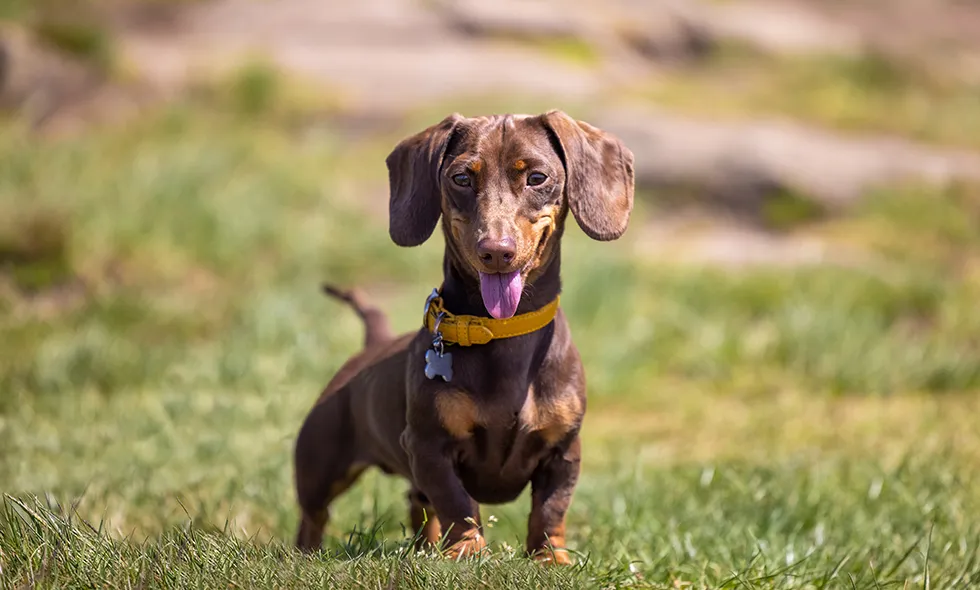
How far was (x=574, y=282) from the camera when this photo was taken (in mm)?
8555

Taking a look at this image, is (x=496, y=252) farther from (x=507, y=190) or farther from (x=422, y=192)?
(x=422, y=192)

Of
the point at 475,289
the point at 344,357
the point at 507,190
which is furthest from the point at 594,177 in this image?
the point at 344,357

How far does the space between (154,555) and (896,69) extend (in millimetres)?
15047

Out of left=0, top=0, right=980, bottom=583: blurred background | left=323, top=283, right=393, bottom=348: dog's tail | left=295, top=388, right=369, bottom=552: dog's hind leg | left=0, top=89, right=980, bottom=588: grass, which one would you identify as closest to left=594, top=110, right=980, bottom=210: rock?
left=0, top=0, right=980, bottom=583: blurred background

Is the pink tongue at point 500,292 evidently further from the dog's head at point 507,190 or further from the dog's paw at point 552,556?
the dog's paw at point 552,556

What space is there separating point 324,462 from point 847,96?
1240 centimetres

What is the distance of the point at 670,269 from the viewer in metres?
9.73

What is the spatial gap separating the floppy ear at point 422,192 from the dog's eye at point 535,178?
0.30 metres

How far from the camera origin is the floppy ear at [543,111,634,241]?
361 cm

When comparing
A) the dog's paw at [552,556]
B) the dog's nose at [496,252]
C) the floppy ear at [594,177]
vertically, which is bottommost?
the dog's paw at [552,556]

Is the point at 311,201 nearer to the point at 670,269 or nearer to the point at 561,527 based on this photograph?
the point at 670,269

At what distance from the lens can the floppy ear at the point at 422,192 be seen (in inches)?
144

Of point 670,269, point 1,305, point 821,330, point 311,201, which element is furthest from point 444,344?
point 311,201

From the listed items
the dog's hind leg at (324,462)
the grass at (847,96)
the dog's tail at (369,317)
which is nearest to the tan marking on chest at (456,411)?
the dog's hind leg at (324,462)
